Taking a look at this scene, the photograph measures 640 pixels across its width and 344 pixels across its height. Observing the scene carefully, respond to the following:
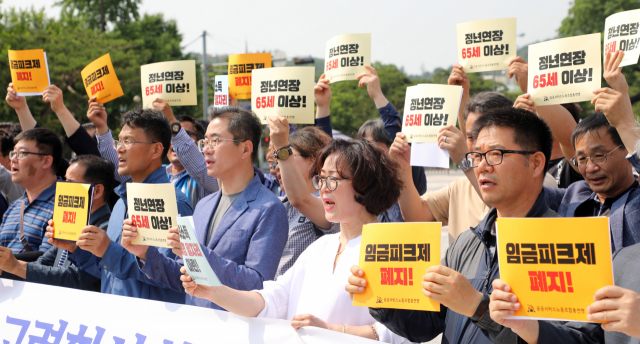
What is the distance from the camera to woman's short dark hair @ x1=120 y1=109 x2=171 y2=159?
420 cm

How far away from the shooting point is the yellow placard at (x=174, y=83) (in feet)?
16.1

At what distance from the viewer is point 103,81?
511cm

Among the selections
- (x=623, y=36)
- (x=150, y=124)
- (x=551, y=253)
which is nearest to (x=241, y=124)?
(x=150, y=124)

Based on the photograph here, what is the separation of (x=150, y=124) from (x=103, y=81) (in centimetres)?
124

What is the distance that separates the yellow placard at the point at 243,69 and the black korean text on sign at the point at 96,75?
1179mm

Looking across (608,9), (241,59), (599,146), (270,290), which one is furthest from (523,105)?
(608,9)

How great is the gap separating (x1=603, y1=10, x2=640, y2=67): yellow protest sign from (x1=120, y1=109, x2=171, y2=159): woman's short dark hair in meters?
3.22

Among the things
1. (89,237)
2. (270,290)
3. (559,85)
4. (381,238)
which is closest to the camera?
(381,238)

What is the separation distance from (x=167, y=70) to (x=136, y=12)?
124ft

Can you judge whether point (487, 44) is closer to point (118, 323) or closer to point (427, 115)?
point (427, 115)

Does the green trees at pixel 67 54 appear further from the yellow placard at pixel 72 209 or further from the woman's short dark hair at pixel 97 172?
the yellow placard at pixel 72 209

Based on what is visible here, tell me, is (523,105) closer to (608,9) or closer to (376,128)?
(376,128)

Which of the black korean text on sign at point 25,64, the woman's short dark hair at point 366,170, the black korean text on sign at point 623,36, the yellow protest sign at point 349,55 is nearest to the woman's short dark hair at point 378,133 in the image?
the yellow protest sign at point 349,55

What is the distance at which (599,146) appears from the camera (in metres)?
3.29
